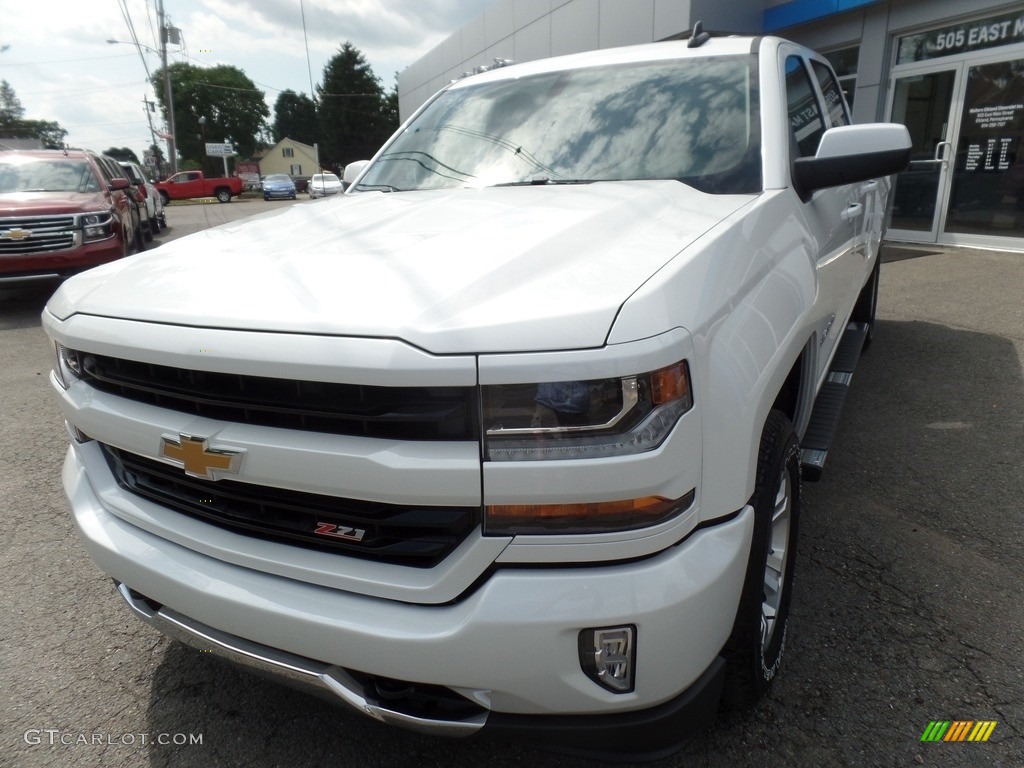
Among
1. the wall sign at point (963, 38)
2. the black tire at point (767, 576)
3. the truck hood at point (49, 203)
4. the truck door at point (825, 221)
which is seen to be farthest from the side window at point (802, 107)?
the wall sign at point (963, 38)

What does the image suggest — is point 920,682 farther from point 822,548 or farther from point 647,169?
point 647,169

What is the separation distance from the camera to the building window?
10883 millimetres

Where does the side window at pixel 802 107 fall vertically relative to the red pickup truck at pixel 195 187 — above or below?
above

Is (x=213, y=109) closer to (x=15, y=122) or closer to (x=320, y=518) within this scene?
(x=15, y=122)

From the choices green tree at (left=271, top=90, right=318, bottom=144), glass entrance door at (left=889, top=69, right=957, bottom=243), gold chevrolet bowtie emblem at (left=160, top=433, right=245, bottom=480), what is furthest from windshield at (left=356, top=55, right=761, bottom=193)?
green tree at (left=271, top=90, right=318, bottom=144)

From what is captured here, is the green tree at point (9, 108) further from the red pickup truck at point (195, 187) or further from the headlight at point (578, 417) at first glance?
the headlight at point (578, 417)

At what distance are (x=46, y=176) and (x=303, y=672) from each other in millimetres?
9639

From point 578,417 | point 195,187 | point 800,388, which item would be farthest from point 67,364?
point 195,187

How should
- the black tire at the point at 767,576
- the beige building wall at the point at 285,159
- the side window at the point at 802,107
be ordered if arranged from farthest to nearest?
the beige building wall at the point at 285,159 → the side window at the point at 802,107 → the black tire at the point at 767,576

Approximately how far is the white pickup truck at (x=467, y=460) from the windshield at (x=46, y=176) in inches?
327

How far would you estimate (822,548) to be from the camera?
2.71 m

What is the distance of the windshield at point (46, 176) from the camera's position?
861cm

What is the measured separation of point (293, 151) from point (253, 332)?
96496 mm

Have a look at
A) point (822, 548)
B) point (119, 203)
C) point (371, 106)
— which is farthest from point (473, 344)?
point (371, 106)
